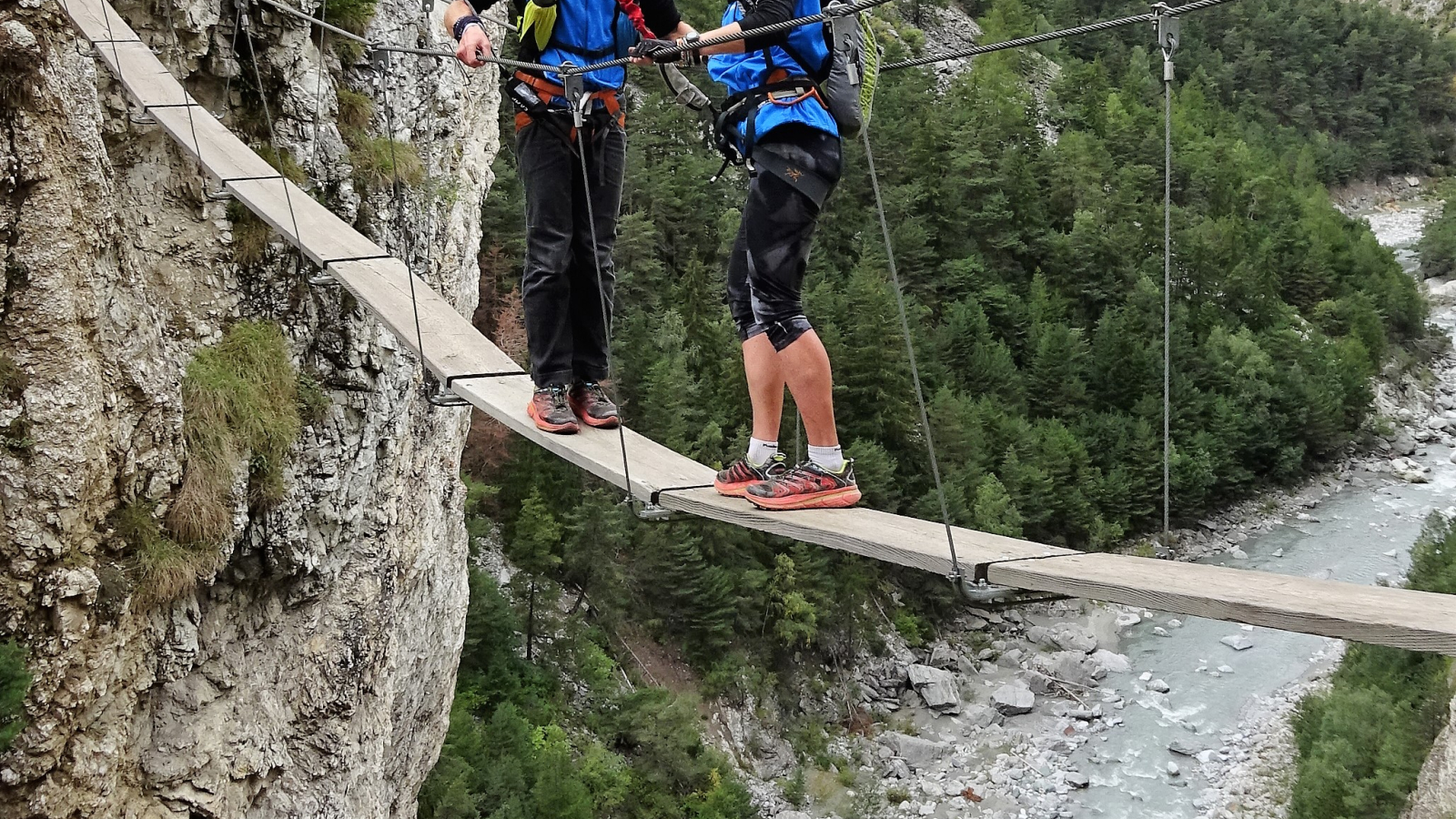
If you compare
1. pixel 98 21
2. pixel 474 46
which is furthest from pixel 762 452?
pixel 98 21

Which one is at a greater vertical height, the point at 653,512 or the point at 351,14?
the point at 351,14

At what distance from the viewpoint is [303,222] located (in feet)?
18.1

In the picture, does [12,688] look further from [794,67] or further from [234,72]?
[794,67]

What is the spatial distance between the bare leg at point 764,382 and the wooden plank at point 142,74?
3880 mm

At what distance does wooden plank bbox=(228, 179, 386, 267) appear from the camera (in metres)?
5.19

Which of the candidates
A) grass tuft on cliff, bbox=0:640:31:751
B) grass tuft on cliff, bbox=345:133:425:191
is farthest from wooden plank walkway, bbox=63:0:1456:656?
grass tuft on cliff, bbox=0:640:31:751

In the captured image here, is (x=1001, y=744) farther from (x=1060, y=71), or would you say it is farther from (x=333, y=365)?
(x=1060, y=71)

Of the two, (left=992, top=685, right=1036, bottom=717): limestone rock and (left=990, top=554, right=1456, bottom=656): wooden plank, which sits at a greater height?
(left=990, top=554, right=1456, bottom=656): wooden plank

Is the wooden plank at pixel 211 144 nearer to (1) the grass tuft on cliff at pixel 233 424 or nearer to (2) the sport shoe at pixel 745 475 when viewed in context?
(1) the grass tuft on cliff at pixel 233 424

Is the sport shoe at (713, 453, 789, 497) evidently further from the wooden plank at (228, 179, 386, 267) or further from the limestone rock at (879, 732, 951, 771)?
the limestone rock at (879, 732, 951, 771)

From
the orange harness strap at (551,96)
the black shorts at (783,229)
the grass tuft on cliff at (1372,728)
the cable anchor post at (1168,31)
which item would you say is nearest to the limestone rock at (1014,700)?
the grass tuft on cliff at (1372,728)

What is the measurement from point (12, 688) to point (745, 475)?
11.3ft

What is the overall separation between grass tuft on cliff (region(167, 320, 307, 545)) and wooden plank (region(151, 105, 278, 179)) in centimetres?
95

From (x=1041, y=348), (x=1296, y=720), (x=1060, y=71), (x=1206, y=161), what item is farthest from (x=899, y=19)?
(x=1296, y=720)
